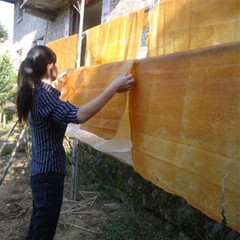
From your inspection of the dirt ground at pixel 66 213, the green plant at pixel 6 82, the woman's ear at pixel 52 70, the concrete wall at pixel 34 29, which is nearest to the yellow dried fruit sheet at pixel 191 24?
the woman's ear at pixel 52 70

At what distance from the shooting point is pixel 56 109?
1431 mm

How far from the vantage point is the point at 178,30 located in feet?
5.83

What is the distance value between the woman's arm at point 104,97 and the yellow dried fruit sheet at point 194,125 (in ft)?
0.34

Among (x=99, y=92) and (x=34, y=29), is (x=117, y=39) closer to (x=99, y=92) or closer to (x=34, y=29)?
(x=99, y=92)

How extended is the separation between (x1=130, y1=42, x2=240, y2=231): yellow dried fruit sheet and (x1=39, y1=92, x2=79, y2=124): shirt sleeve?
37 cm

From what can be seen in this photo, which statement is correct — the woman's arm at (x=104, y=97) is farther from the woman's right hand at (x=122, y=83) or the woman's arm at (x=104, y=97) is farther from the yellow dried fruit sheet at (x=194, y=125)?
the yellow dried fruit sheet at (x=194, y=125)

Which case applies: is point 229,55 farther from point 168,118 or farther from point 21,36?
point 21,36

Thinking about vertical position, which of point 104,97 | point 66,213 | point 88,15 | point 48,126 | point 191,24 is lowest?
point 66,213

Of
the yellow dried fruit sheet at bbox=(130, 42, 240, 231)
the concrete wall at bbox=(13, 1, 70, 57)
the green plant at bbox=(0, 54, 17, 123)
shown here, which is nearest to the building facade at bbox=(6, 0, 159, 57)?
the concrete wall at bbox=(13, 1, 70, 57)

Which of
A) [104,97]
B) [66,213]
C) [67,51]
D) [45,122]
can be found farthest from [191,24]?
[66,213]

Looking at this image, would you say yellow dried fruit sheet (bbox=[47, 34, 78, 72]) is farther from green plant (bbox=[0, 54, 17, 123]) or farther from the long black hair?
green plant (bbox=[0, 54, 17, 123])

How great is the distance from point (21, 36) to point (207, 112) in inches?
408

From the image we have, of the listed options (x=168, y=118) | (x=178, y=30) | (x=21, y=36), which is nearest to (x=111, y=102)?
(x=168, y=118)

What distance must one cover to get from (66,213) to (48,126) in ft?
6.47
